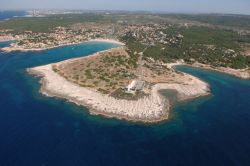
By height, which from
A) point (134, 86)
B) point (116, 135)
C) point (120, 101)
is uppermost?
point (134, 86)

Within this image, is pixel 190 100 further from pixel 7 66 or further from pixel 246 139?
pixel 7 66

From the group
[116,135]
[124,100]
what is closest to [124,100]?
[124,100]

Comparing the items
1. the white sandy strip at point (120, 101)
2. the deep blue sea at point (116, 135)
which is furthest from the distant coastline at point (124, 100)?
the deep blue sea at point (116, 135)

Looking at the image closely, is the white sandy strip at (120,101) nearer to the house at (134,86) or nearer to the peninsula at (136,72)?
the peninsula at (136,72)

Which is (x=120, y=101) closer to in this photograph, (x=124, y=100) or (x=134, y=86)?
(x=124, y=100)

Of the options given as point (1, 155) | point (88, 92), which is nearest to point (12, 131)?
point (1, 155)

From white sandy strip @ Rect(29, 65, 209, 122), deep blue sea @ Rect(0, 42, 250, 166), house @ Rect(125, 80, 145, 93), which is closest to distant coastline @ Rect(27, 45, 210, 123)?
white sandy strip @ Rect(29, 65, 209, 122)
